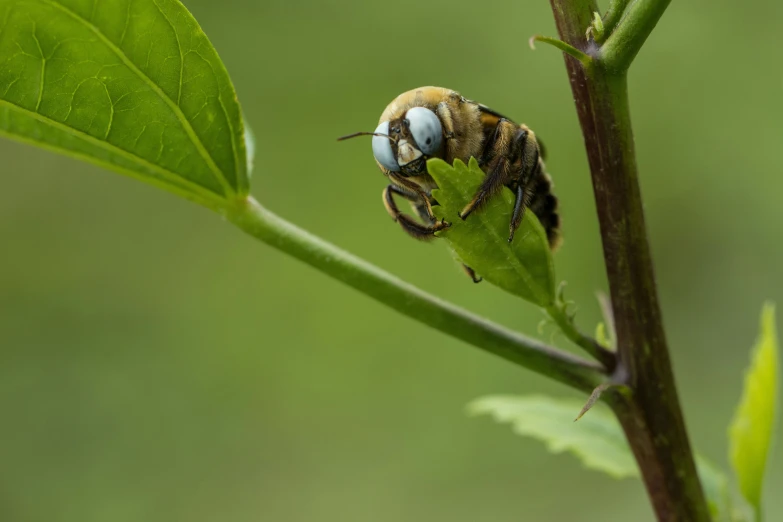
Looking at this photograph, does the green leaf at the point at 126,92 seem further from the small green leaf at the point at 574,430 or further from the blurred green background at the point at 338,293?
the blurred green background at the point at 338,293

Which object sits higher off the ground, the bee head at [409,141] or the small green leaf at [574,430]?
the bee head at [409,141]

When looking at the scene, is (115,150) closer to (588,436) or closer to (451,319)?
(451,319)

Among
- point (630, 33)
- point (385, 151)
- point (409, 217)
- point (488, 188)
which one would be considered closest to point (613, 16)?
point (630, 33)

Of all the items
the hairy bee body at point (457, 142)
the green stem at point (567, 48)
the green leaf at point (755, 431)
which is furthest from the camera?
the hairy bee body at point (457, 142)

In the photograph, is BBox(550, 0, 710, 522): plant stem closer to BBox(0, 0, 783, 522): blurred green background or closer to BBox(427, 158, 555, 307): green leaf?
BBox(427, 158, 555, 307): green leaf

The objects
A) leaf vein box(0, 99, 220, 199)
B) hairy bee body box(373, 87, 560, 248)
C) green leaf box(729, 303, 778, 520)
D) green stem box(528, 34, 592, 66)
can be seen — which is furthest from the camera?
hairy bee body box(373, 87, 560, 248)

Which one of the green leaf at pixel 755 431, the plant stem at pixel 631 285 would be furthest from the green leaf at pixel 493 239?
the green leaf at pixel 755 431

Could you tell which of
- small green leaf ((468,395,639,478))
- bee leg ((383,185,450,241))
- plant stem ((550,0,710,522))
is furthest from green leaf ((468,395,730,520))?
bee leg ((383,185,450,241))

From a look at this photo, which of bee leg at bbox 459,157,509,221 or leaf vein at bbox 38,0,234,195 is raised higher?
leaf vein at bbox 38,0,234,195
